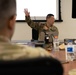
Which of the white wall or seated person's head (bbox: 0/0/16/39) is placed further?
the white wall

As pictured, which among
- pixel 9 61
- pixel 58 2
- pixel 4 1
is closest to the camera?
pixel 9 61

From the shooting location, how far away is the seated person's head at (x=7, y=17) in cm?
99

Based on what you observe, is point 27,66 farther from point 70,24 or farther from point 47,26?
point 70,24

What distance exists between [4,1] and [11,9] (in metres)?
0.05

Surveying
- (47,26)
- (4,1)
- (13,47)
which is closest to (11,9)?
(4,1)

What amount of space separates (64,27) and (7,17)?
4989 mm

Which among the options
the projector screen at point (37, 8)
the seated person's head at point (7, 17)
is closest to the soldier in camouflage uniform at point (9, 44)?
the seated person's head at point (7, 17)

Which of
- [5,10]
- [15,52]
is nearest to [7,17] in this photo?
[5,10]

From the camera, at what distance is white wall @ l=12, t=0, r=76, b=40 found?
5871mm

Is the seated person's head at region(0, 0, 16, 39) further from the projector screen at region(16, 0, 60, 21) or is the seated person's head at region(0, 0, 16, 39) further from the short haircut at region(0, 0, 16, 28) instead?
the projector screen at region(16, 0, 60, 21)

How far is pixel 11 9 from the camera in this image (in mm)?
1027

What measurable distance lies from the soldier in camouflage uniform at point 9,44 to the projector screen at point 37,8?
4.89 m

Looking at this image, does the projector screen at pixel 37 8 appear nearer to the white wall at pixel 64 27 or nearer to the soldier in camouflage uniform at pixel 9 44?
the white wall at pixel 64 27

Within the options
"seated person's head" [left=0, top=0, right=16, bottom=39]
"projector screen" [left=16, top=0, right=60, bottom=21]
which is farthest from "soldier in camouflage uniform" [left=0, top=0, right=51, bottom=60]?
"projector screen" [left=16, top=0, right=60, bottom=21]
